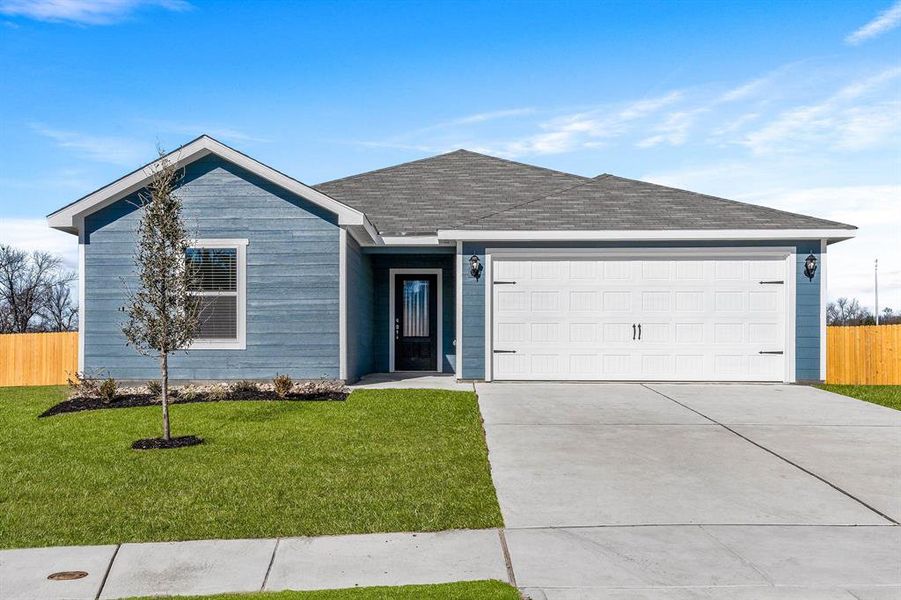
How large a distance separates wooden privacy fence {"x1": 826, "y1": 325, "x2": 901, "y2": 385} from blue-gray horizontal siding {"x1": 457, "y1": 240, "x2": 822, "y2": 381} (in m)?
3.27

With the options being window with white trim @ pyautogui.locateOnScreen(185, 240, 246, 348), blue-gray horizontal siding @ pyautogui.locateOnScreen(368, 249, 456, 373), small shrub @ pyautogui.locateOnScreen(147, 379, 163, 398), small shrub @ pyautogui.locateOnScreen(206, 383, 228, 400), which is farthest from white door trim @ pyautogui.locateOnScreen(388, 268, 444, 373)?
small shrub @ pyautogui.locateOnScreen(147, 379, 163, 398)

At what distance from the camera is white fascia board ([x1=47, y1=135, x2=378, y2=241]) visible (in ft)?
38.0

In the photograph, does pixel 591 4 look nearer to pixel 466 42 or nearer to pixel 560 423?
pixel 466 42

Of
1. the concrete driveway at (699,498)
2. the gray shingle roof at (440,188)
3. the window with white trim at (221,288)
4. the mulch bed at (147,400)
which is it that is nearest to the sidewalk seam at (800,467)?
the concrete driveway at (699,498)

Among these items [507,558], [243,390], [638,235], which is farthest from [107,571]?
[638,235]

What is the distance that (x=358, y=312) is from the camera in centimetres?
1323

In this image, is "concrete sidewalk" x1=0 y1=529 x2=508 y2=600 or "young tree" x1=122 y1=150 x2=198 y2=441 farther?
"young tree" x1=122 y1=150 x2=198 y2=441

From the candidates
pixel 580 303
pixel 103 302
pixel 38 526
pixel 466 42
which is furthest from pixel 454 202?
pixel 38 526

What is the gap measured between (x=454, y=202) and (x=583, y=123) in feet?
14.0

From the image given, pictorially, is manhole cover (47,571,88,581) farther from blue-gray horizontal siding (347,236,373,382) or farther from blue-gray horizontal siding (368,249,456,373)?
blue-gray horizontal siding (368,249,456,373)

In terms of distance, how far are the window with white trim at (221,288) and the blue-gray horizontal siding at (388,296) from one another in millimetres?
3789

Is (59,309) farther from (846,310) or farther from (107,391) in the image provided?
(846,310)

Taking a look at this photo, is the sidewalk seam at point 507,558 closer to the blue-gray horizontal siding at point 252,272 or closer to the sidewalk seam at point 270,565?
the sidewalk seam at point 270,565

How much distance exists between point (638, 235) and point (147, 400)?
8857 mm
